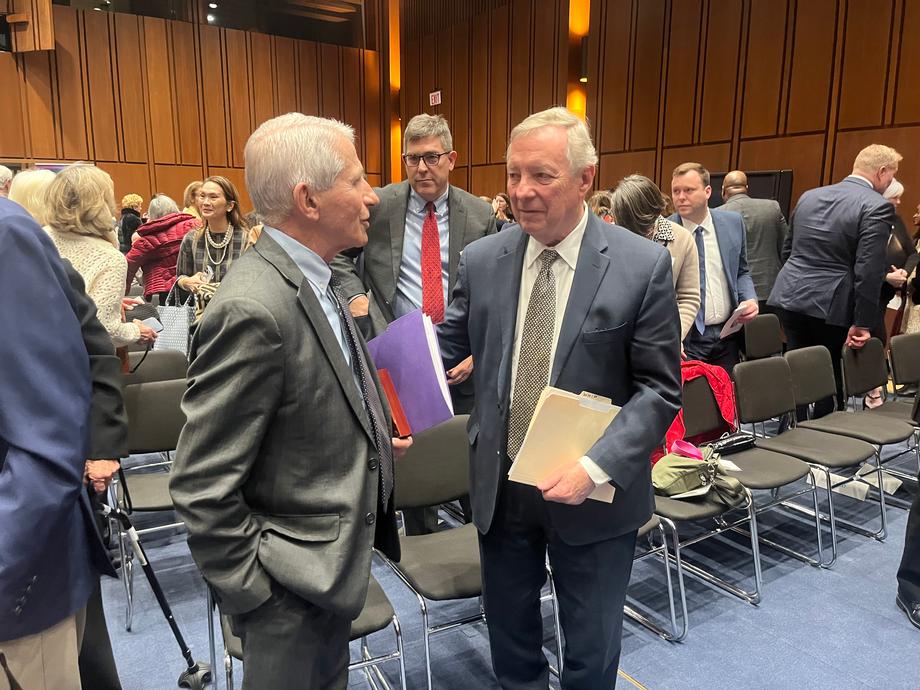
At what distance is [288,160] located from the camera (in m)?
1.21

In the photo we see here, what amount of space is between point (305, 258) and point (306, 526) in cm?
51

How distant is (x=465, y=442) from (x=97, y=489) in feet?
4.29

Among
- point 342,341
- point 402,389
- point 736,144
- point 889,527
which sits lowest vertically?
point 889,527

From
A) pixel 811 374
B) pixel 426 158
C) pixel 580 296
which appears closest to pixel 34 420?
pixel 580 296

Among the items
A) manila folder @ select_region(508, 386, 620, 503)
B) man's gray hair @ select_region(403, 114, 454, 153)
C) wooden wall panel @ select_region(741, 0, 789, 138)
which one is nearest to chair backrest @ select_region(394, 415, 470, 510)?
manila folder @ select_region(508, 386, 620, 503)

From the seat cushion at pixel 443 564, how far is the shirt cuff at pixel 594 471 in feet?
2.62

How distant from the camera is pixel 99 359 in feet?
5.06

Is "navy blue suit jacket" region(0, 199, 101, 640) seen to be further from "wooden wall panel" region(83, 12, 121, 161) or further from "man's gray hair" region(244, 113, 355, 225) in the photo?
"wooden wall panel" region(83, 12, 121, 161)

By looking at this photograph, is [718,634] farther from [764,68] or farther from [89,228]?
[764,68]

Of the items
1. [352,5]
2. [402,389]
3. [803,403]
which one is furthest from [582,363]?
[352,5]

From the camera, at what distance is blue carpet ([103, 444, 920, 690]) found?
2.43 meters

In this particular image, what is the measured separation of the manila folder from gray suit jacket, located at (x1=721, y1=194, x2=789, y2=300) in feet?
15.2

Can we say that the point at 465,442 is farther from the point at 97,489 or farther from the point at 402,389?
the point at 97,489

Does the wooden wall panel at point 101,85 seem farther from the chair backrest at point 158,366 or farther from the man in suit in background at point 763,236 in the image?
the man in suit in background at point 763,236
